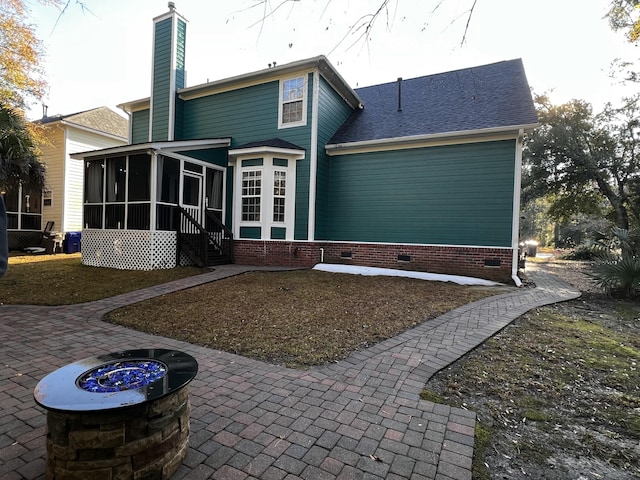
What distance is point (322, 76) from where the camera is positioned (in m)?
11.0

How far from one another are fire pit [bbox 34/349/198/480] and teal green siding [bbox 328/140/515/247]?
9306 mm

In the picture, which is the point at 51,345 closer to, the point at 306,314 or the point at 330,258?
the point at 306,314

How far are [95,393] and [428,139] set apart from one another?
10202 mm

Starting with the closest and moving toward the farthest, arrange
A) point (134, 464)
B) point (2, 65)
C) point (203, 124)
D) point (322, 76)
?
point (134, 464), point (322, 76), point (203, 124), point (2, 65)

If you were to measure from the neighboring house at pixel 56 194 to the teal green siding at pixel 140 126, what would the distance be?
377 centimetres

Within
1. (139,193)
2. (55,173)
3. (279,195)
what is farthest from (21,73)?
(279,195)

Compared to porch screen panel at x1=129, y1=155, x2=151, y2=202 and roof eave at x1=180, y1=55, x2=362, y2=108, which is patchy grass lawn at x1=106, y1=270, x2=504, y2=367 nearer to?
porch screen panel at x1=129, y1=155, x2=151, y2=202

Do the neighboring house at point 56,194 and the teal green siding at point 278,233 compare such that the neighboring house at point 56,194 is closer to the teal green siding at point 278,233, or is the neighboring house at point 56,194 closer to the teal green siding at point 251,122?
the teal green siding at point 251,122

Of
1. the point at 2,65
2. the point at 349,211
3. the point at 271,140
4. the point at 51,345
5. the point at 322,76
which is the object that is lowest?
the point at 51,345

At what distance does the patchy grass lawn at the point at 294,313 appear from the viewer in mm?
4039

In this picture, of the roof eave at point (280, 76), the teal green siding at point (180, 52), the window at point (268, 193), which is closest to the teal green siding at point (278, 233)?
the window at point (268, 193)

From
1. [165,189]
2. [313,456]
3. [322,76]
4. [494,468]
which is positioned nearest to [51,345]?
[313,456]

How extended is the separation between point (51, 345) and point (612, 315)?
8.57m

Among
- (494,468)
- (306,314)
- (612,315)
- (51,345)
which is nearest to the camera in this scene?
(494,468)
